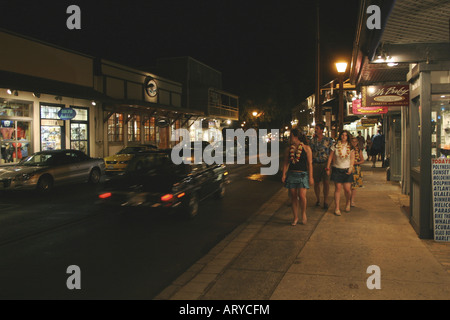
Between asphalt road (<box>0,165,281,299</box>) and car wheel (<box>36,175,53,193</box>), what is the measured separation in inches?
39.9

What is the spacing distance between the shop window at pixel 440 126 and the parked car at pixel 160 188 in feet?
15.3

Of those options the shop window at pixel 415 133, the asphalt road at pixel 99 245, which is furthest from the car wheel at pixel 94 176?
the shop window at pixel 415 133

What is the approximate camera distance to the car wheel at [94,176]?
15735 mm

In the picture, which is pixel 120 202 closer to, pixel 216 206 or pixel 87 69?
pixel 216 206

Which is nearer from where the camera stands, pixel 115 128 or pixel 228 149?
pixel 115 128

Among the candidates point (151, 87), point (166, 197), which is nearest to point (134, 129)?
point (151, 87)

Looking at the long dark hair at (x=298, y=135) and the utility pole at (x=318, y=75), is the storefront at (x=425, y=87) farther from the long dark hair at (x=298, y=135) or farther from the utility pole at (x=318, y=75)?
the utility pole at (x=318, y=75)

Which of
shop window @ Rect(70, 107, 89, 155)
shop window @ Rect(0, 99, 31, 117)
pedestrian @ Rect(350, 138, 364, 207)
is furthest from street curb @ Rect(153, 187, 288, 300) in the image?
shop window @ Rect(70, 107, 89, 155)

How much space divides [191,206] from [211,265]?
3262mm

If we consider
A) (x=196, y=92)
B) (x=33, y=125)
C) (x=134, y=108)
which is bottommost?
(x=33, y=125)

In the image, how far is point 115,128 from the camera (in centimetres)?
2745

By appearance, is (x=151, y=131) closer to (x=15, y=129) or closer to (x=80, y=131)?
(x=80, y=131)

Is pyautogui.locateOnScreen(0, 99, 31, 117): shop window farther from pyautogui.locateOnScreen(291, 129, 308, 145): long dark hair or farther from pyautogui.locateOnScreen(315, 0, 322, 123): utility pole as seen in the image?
pyautogui.locateOnScreen(291, 129, 308, 145): long dark hair
